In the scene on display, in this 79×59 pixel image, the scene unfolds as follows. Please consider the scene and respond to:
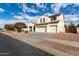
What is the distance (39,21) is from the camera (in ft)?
13.1

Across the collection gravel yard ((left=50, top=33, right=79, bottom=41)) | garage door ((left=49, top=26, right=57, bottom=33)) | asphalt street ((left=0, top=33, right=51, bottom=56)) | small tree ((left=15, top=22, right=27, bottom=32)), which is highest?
small tree ((left=15, top=22, right=27, bottom=32))

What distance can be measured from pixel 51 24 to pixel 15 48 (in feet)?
2.59

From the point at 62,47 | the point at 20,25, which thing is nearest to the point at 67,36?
the point at 62,47

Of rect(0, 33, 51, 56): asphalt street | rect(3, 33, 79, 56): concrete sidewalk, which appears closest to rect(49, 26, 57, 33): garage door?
rect(3, 33, 79, 56): concrete sidewalk

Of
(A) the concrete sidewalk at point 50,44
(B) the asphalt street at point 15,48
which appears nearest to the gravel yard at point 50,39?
(A) the concrete sidewalk at point 50,44

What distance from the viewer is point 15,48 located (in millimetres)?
3861

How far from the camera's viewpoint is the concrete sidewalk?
3.76 metres

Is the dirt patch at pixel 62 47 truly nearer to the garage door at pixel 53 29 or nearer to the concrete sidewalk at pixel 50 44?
the concrete sidewalk at pixel 50 44

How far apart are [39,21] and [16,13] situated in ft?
1.47

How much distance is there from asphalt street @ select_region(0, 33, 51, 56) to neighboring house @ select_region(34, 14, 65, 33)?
16.2 inches

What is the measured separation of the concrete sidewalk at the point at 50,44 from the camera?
3760 millimetres

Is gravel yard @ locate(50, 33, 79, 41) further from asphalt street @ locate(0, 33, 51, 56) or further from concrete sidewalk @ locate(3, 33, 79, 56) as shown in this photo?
asphalt street @ locate(0, 33, 51, 56)

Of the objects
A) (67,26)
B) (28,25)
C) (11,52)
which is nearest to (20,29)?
(28,25)

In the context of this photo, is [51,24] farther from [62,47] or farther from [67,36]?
[62,47]
